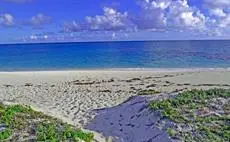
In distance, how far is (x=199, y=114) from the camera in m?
10.5

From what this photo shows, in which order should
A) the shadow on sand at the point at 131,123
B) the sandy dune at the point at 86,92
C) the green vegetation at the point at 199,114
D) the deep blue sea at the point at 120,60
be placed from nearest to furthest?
1. the green vegetation at the point at 199,114
2. the shadow on sand at the point at 131,123
3. the sandy dune at the point at 86,92
4. the deep blue sea at the point at 120,60

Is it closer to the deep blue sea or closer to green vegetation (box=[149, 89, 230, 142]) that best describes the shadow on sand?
green vegetation (box=[149, 89, 230, 142])

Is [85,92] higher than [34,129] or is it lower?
higher

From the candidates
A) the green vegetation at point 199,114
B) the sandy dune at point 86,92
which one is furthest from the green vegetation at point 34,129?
the green vegetation at point 199,114

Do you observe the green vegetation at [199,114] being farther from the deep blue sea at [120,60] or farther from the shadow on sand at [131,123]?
the deep blue sea at [120,60]

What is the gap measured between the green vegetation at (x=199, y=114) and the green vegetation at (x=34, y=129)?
2.49m

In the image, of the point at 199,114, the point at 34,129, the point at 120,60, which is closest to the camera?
the point at 34,129

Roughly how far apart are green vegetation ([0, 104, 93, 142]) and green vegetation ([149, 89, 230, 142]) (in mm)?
2495

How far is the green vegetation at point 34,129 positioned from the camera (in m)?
9.25

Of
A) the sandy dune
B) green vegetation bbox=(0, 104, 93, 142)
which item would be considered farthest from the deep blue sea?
green vegetation bbox=(0, 104, 93, 142)

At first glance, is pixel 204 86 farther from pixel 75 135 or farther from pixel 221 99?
pixel 75 135

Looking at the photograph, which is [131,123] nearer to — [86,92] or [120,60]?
[86,92]

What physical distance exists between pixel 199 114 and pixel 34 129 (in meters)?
4.80

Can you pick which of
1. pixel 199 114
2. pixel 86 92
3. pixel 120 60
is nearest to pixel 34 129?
pixel 199 114
